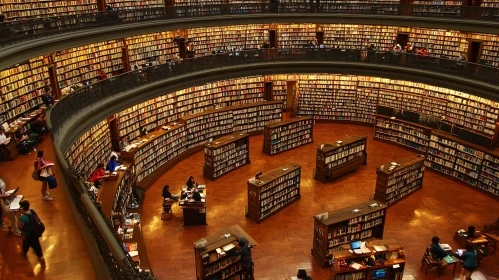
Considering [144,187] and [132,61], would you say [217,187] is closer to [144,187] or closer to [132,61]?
[144,187]

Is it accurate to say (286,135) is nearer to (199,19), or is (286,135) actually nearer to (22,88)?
(199,19)

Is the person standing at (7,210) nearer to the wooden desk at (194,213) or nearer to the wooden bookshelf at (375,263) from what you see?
the wooden desk at (194,213)

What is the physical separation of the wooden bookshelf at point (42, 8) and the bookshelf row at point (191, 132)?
437 centimetres

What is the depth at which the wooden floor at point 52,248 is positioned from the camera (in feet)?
15.2

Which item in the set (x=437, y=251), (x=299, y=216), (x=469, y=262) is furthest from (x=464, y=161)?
(x=299, y=216)

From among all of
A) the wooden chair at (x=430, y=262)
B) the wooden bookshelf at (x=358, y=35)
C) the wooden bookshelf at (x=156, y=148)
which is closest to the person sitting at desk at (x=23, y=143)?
the wooden bookshelf at (x=156, y=148)

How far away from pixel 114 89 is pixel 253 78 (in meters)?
6.82

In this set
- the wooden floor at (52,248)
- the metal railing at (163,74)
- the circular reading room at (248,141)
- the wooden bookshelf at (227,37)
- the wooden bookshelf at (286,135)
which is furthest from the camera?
the wooden bookshelf at (227,37)

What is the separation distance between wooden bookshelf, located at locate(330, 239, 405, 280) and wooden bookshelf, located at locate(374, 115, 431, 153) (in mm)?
6497

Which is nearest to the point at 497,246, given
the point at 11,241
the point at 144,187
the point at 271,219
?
the point at 271,219

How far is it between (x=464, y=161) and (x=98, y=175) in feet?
34.5

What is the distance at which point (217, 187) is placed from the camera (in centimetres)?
1246

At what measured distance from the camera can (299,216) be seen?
11023 millimetres

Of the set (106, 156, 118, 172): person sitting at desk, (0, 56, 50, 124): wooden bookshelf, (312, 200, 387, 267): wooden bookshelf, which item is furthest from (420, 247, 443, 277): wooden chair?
(0, 56, 50, 124): wooden bookshelf
